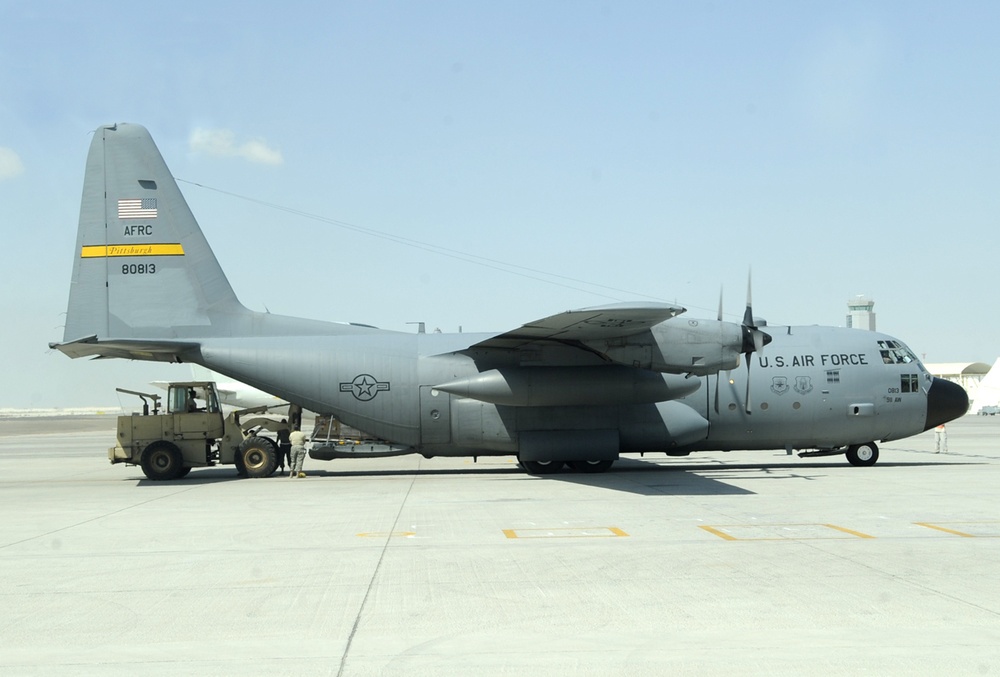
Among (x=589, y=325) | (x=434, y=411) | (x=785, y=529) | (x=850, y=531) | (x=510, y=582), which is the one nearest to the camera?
(x=510, y=582)

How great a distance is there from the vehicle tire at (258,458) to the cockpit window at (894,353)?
17.0m

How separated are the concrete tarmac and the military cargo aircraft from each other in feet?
11.8

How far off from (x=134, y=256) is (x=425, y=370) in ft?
26.7

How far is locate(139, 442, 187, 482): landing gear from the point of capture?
23.3m

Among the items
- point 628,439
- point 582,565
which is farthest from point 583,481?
point 582,565

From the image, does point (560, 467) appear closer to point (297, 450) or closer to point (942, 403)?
point (297, 450)

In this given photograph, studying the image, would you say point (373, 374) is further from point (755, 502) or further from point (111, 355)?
point (755, 502)

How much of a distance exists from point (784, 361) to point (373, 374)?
1103 centimetres

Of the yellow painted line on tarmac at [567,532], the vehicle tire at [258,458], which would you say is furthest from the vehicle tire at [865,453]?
the vehicle tire at [258,458]

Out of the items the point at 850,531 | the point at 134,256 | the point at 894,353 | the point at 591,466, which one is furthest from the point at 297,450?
the point at 894,353

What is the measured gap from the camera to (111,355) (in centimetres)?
2344

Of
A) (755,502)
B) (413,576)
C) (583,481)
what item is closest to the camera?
(413,576)

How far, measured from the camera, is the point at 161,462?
23422 mm

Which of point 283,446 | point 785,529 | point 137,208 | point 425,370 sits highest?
point 137,208
